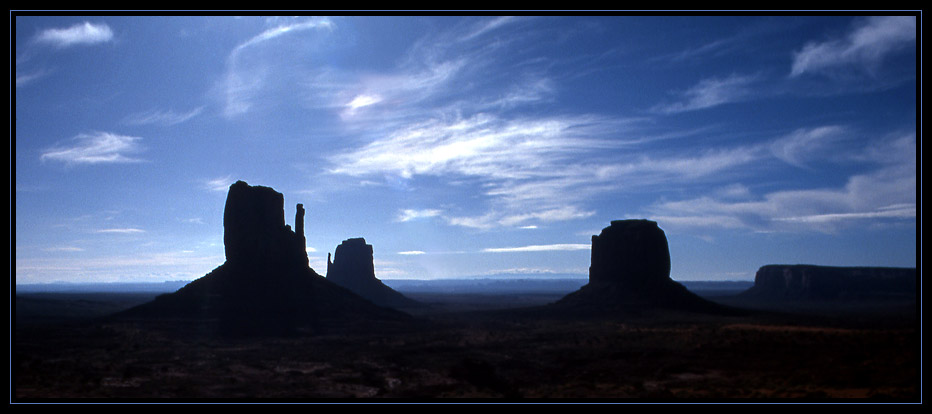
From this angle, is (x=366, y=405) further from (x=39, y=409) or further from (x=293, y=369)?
(x=293, y=369)

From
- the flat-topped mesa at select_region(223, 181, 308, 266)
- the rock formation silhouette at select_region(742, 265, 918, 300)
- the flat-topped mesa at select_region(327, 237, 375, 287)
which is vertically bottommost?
the rock formation silhouette at select_region(742, 265, 918, 300)

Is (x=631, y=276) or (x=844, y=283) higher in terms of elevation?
(x=631, y=276)

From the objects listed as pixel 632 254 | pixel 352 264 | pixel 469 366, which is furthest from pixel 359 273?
pixel 469 366

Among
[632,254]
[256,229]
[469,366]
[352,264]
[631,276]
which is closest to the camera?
[469,366]

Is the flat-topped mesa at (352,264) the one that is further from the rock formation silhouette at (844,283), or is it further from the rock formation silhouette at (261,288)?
the rock formation silhouette at (844,283)

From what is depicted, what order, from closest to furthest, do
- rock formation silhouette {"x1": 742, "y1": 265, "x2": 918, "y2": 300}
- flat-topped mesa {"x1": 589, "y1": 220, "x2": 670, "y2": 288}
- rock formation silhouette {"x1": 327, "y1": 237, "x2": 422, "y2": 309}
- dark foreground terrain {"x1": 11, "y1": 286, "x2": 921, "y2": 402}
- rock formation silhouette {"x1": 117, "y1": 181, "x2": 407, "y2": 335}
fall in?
1. dark foreground terrain {"x1": 11, "y1": 286, "x2": 921, "y2": 402}
2. rock formation silhouette {"x1": 117, "y1": 181, "x2": 407, "y2": 335}
3. flat-topped mesa {"x1": 589, "y1": 220, "x2": 670, "y2": 288}
4. rock formation silhouette {"x1": 327, "y1": 237, "x2": 422, "y2": 309}
5. rock formation silhouette {"x1": 742, "y1": 265, "x2": 918, "y2": 300}

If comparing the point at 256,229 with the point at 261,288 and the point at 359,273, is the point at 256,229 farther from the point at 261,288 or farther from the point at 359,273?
the point at 359,273

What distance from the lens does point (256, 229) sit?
66.2 m

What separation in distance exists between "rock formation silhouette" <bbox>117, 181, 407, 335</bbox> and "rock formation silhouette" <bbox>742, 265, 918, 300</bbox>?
427 feet

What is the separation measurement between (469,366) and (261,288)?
38637 millimetres

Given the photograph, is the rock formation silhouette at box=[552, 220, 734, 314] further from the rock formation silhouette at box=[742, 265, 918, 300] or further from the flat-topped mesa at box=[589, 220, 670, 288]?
the rock formation silhouette at box=[742, 265, 918, 300]

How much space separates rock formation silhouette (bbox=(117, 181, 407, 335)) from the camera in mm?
58219

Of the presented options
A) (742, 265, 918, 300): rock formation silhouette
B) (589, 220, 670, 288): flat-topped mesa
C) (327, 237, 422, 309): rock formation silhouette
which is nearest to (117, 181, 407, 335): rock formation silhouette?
(589, 220, 670, 288): flat-topped mesa
